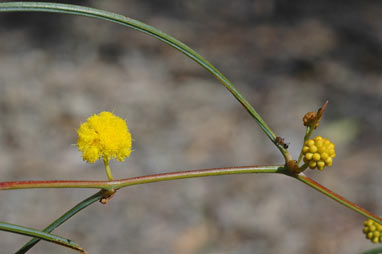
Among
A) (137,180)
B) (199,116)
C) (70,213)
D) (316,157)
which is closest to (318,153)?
(316,157)

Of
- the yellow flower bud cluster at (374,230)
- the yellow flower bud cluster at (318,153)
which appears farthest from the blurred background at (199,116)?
the yellow flower bud cluster at (318,153)

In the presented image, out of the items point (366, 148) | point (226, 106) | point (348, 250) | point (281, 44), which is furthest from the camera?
point (281, 44)

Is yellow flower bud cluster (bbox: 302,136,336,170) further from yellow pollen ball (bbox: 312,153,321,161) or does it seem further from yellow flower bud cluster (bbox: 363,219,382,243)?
yellow flower bud cluster (bbox: 363,219,382,243)

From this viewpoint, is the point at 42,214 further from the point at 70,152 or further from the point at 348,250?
the point at 348,250

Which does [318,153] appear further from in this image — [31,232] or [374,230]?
[31,232]

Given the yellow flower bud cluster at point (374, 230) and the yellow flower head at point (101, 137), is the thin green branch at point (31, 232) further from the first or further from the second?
the yellow flower bud cluster at point (374, 230)

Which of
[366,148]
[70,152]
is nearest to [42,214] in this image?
[70,152]
